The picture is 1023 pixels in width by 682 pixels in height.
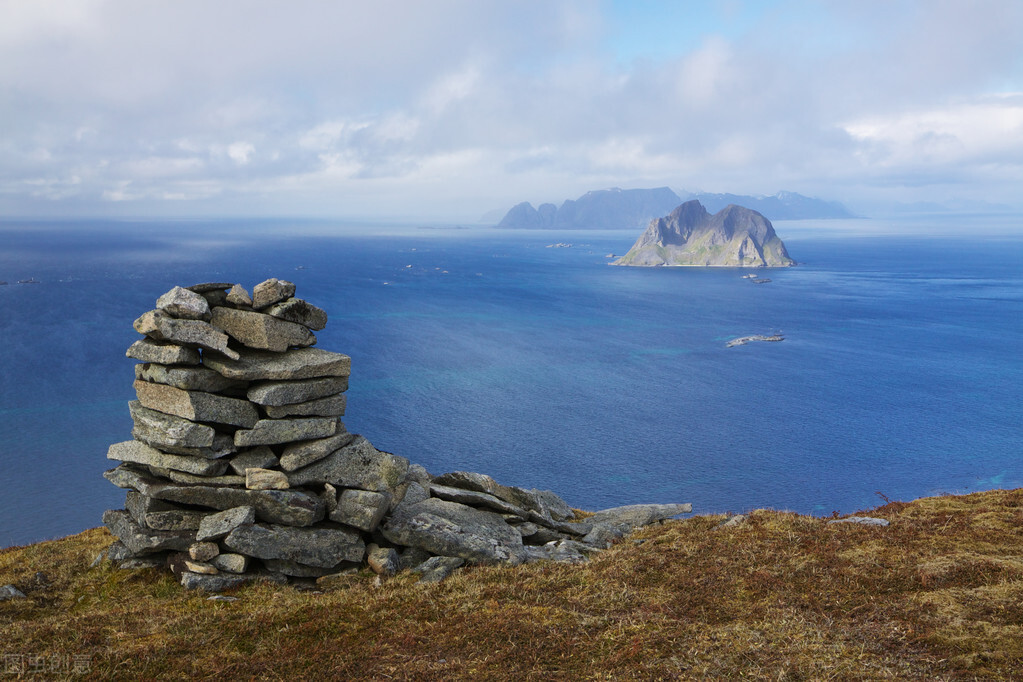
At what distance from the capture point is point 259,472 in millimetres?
19375

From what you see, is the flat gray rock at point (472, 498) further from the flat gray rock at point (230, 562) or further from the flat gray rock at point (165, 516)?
the flat gray rock at point (165, 516)

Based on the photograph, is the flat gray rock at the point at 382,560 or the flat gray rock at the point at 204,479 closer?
the flat gray rock at the point at 382,560

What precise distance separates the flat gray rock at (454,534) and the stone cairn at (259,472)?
0.14 ft

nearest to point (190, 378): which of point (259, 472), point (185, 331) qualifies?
point (185, 331)

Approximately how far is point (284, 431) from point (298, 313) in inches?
153

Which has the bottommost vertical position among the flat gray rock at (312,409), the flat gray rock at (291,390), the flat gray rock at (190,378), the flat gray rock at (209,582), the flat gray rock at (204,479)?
Answer: the flat gray rock at (209,582)

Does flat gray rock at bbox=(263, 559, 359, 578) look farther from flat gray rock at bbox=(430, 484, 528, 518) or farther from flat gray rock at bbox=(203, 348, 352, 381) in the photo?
flat gray rock at bbox=(203, 348, 352, 381)

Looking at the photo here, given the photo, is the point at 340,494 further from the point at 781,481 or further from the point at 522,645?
the point at 781,481

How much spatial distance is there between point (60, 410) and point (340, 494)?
10757 cm

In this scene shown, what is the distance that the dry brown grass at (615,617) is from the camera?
39.9 ft

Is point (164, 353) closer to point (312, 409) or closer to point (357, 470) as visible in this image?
point (312, 409)

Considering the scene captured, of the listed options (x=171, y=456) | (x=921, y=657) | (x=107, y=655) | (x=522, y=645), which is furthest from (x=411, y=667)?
(x=171, y=456)

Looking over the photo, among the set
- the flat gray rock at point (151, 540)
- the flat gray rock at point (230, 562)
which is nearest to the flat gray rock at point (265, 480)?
the flat gray rock at point (230, 562)
